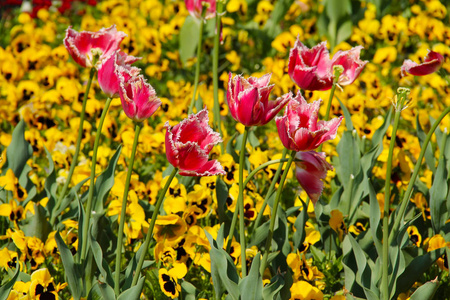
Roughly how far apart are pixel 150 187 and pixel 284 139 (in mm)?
1020

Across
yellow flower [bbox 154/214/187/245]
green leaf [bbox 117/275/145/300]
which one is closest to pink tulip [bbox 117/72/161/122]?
green leaf [bbox 117/275/145/300]

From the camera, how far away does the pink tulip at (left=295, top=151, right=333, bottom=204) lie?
136 centimetres

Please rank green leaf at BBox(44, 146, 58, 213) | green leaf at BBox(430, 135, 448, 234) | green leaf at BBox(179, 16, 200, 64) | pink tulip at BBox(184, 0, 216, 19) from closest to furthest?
green leaf at BBox(430, 135, 448, 234), green leaf at BBox(44, 146, 58, 213), pink tulip at BBox(184, 0, 216, 19), green leaf at BBox(179, 16, 200, 64)

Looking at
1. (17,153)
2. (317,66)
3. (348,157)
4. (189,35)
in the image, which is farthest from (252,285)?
(189,35)

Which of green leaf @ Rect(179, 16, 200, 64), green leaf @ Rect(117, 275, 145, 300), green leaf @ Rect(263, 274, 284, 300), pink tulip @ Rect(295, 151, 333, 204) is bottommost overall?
green leaf @ Rect(179, 16, 200, 64)

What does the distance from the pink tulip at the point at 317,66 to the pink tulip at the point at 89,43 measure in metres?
0.53

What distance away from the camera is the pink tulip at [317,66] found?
5.46ft

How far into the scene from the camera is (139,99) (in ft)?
4.30

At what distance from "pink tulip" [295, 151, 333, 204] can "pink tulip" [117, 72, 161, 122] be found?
1.20 ft

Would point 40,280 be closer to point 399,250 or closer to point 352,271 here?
point 352,271

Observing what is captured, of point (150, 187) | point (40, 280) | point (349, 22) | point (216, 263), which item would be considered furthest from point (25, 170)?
point (349, 22)

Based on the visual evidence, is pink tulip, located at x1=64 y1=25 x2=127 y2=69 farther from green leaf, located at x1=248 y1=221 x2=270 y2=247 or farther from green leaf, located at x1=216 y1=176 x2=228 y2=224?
green leaf, located at x1=248 y1=221 x2=270 y2=247

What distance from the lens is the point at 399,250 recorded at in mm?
1654

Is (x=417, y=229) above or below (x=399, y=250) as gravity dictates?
below
